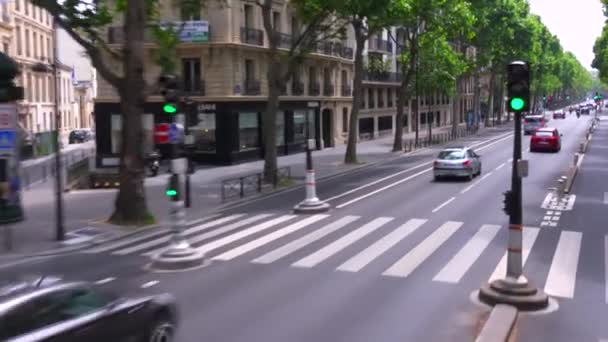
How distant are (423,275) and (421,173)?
68.2ft

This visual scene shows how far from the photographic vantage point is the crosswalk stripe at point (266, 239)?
15.5 meters

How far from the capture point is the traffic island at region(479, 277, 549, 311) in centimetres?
1098

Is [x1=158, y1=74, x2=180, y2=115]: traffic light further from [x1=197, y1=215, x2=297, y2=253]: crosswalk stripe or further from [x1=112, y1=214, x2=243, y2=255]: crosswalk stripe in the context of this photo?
[x1=112, y1=214, x2=243, y2=255]: crosswalk stripe

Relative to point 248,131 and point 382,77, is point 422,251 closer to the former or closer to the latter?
point 248,131

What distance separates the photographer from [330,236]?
17625 millimetres

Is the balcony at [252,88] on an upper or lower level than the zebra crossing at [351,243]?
upper

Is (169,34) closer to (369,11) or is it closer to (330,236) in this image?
(330,236)

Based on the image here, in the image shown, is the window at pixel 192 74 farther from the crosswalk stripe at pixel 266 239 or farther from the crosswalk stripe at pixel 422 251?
the crosswalk stripe at pixel 422 251

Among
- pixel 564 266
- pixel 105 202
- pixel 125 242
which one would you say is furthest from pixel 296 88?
pixel 564 266

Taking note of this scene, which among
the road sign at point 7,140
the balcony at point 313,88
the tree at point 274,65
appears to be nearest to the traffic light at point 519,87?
the road sign at point 7,140

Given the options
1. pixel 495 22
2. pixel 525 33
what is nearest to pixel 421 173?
pixel 495 22

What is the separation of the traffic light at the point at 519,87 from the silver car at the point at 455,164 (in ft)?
60.0

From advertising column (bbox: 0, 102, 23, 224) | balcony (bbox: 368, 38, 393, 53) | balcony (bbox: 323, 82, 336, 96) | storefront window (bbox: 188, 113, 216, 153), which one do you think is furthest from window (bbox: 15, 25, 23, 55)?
advertising column (bbox: 0, 102, 23, 224)

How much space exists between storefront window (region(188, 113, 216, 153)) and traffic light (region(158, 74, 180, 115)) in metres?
24.6
